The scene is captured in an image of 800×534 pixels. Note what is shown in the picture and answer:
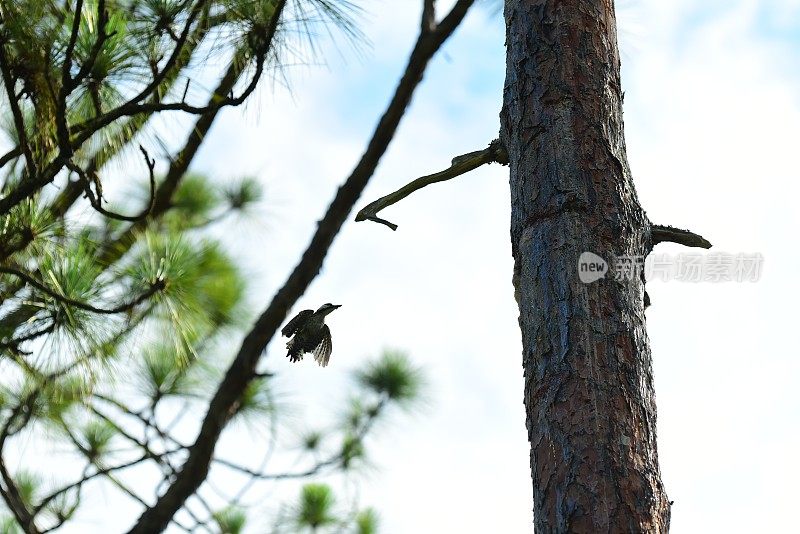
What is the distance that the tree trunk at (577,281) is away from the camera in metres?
0.89

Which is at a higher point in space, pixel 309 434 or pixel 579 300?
pixel 309 434

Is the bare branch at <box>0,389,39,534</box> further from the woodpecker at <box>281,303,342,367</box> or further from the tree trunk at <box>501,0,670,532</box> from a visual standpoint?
the tree trunk at <box>501,0,670,532</box>

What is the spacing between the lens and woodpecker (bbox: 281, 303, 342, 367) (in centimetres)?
129

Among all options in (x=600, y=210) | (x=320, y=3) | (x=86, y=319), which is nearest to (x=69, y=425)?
(x=86, y=319)

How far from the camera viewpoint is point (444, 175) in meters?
1.20

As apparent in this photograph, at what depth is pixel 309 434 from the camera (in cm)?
342

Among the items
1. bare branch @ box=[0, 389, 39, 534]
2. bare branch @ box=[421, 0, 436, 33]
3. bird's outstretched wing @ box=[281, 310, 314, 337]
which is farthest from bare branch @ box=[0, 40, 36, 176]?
bare branch @ box=[421, 0, 436, 33]

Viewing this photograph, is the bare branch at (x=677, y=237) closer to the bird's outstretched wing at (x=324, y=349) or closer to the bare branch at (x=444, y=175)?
the bare branch at (x=444, y=175)

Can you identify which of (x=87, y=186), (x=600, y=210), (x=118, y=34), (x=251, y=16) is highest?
(x=251, y=16)

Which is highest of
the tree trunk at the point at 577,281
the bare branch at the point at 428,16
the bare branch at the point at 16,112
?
the bare branch at the point at 428,16

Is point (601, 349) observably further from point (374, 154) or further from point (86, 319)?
point (374, 154)

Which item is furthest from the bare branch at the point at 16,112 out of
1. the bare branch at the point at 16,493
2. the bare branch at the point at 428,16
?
the bare branch at the point at 428,16

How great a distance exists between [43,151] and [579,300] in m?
1.11

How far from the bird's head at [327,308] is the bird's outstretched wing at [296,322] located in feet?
0.05
